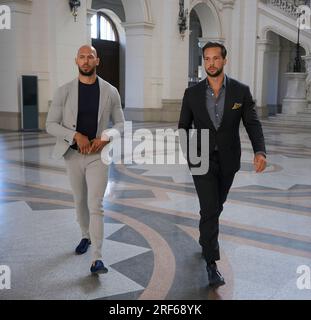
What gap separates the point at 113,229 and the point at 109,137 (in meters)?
1.32

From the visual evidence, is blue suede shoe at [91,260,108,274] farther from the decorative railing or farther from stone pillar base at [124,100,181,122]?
the decorative railing

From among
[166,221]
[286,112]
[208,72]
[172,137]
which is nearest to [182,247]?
[166,221]

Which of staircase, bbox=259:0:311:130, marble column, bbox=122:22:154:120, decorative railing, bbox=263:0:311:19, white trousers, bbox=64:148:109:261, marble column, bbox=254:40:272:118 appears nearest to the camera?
white trousers, bbox=64:148:109:261

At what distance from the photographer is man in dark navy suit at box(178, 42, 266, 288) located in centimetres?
Answer: 319

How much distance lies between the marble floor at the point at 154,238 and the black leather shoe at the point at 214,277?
0.05 meters

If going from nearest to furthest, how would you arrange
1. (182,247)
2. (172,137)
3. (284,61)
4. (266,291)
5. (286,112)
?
(266,291) → (182,247) → (172,137) → (286,112) → (284,61)

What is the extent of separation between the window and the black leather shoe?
21534mm

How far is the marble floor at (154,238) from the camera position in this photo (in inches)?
123

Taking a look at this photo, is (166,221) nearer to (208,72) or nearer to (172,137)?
(208,72)

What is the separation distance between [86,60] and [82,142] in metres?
0.57

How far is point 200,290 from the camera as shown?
10.2 feet

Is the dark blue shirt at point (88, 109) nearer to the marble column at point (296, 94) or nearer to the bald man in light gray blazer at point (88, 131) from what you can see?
the bald man in light gray blazer at point (88, 131)
